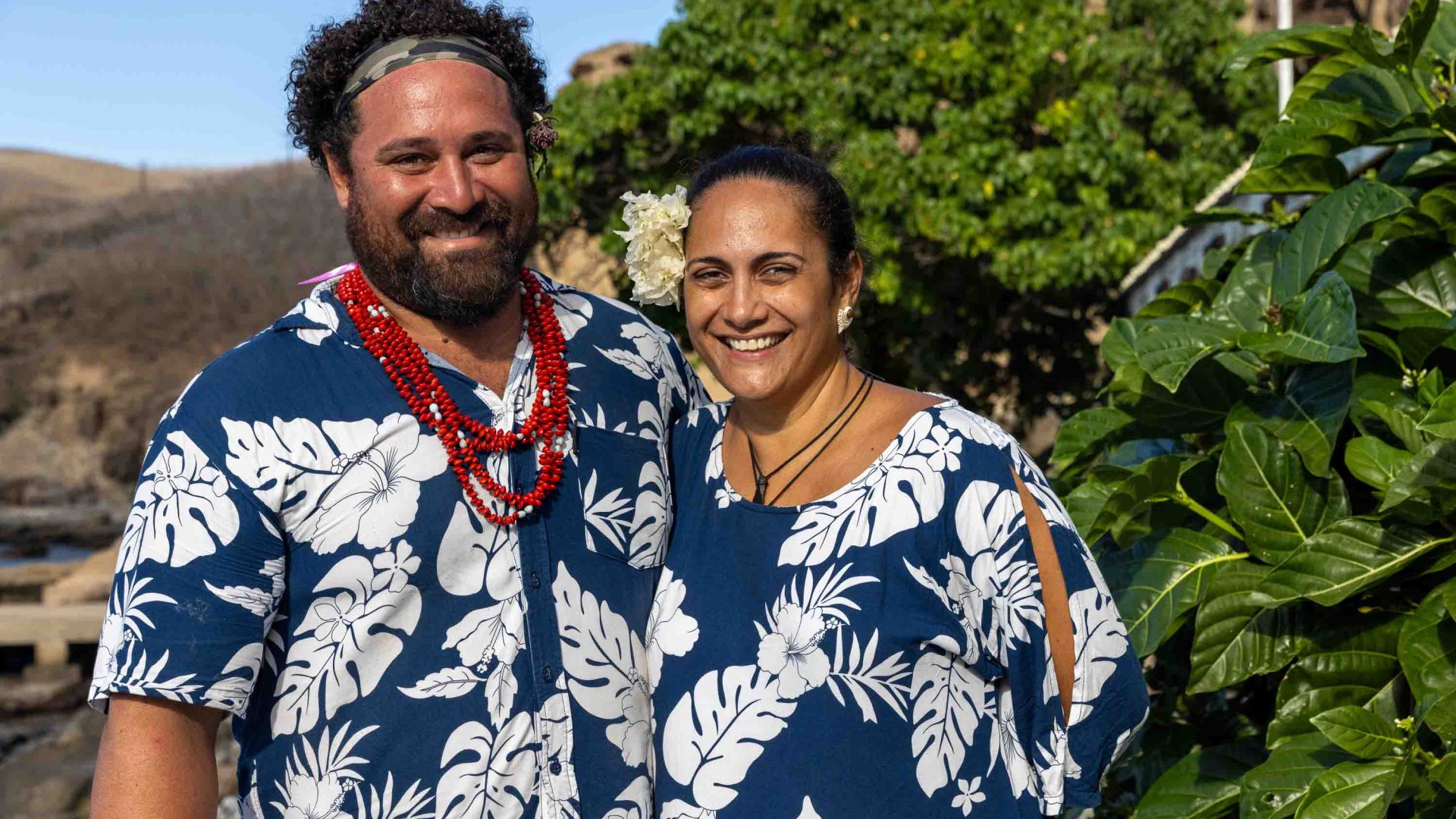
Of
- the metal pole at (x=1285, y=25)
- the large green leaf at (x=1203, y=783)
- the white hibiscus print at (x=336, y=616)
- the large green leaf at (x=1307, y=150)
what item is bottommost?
the large green leaf at (x=1203, y=783)

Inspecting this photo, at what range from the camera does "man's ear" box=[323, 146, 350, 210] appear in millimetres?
2275

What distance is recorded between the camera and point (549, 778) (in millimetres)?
2070

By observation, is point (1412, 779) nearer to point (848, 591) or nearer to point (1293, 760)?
point (1293, 760)

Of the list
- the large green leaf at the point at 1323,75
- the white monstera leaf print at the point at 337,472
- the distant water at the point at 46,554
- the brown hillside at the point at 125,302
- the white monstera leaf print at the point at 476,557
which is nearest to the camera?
the white monstera leaf print at the point at 337,472

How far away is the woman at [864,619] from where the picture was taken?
201 centimetres

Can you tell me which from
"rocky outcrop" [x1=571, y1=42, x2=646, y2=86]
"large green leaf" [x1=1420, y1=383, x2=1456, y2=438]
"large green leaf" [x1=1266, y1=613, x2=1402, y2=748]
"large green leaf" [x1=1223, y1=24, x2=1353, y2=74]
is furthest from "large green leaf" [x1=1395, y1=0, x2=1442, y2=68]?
"rocky outcrop" [x1=571, y1=42, x2=646, y2=86]

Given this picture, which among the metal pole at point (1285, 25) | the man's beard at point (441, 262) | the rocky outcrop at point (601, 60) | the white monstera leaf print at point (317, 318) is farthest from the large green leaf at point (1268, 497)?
the rocky outcrop at point (601, 60)

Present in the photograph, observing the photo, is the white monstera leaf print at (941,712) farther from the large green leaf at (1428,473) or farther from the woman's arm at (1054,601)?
the large green leaf at (1428,473)

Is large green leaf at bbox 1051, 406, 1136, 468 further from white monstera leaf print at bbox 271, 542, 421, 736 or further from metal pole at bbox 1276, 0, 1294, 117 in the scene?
metal pole at bbox 1276, 0, 1294, 117

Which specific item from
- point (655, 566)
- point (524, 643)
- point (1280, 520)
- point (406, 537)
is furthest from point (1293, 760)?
point (406, 537)

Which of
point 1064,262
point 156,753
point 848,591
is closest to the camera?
point 156,753

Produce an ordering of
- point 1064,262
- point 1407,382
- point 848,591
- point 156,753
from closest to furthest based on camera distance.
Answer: point 156,753
point 848,591
point 1407,382
point 1064,262

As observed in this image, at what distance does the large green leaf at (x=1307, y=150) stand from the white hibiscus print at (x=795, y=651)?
3.79ft

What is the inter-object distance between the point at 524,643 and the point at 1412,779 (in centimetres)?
134
